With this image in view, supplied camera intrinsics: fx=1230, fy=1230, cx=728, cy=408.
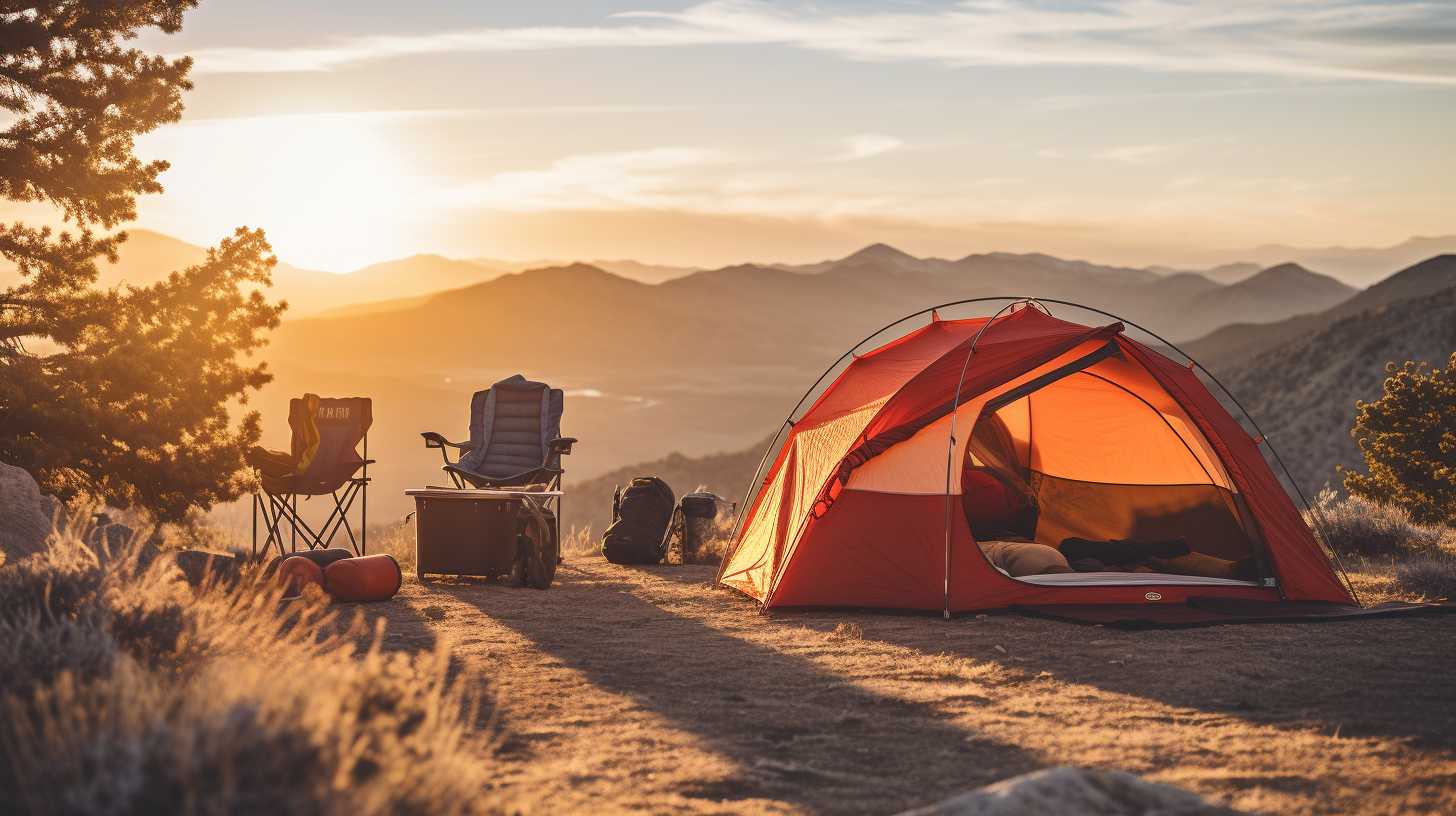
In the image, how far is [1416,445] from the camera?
37.9ft

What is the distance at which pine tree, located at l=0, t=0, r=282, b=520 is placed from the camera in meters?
10.9

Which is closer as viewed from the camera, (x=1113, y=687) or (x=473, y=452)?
(x=1113, y=687)

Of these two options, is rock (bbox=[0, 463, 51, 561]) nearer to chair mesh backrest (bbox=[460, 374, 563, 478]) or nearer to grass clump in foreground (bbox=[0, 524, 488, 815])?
chair mesh backrest (bbox=[460, 374, 563, 478])

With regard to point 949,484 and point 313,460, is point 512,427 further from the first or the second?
point 949,484

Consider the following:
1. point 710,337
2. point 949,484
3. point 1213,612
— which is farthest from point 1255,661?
point 710,337

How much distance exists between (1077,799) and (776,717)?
193cm

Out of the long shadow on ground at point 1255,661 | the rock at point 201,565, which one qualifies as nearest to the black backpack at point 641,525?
the long shadow on ground at point 1255,661

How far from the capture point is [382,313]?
308 feet

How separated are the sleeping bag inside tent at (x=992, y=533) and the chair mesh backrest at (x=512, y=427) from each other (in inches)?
103

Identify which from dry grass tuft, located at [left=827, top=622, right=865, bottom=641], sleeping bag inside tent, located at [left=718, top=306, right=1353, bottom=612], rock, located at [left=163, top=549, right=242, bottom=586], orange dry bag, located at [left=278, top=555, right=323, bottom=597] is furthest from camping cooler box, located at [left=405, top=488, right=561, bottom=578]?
dry grass tuft, located at [left=827, top=622, right=865, bottom=641]

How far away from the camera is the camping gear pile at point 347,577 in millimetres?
7949

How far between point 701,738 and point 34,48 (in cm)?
980

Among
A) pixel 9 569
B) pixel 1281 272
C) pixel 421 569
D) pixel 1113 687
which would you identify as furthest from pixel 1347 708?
pixel 1281 272

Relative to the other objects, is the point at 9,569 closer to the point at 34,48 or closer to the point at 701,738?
the point at 701,738
